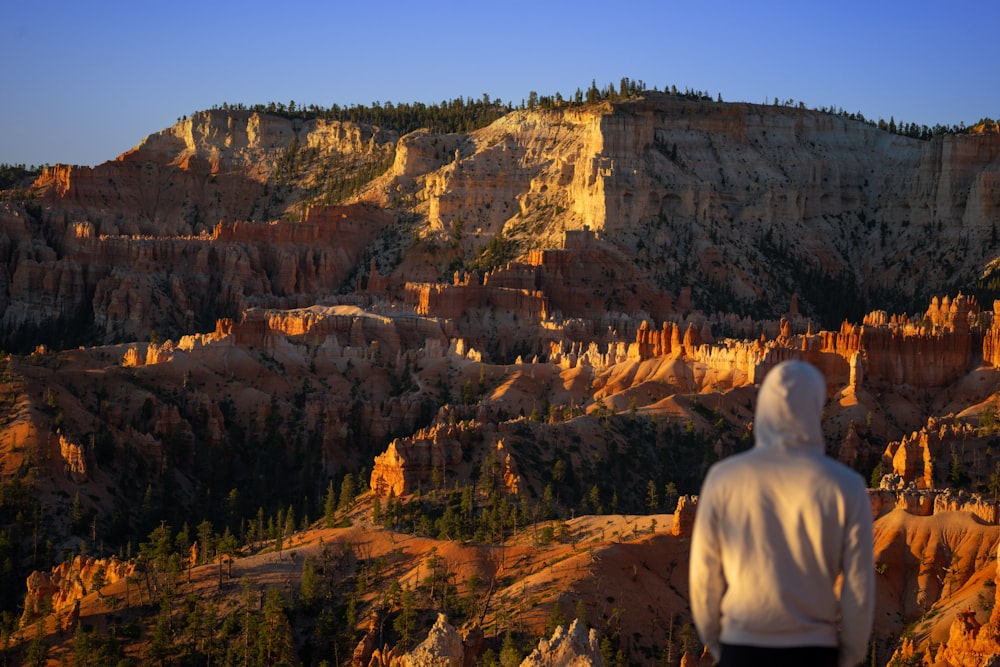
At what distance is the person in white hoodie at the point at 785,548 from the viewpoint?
10195 millimetres

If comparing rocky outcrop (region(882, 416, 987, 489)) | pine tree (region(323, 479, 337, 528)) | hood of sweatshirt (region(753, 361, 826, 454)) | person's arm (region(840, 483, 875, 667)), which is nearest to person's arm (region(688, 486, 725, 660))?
hood of sweatshirt (region(753, 361, 826, 454))

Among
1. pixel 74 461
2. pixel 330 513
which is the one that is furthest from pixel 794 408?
pixel 74 461

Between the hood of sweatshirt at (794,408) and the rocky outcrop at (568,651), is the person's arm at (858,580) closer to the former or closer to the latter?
the hood of sweatshirt at (794,408)

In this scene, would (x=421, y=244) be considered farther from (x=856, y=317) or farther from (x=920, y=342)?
(x=920, y=342)

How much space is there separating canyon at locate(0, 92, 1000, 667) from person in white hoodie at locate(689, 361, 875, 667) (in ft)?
81.3

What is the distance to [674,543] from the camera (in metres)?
50.3

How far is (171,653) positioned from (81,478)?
30.6m

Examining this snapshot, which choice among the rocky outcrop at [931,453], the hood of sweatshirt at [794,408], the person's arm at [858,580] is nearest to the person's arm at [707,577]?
the hood of sweatshirt at [794,408]

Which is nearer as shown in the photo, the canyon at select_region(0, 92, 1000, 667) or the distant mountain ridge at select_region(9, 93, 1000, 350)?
the canyon at select_region(0, 92, 1000, 667)

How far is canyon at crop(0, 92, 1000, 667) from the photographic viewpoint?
167ft

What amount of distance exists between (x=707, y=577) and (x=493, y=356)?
4364 inches

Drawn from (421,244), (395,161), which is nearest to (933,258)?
(421,244)

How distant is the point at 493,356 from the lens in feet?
398

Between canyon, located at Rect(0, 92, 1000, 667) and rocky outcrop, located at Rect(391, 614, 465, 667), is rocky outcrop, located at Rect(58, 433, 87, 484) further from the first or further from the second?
rocky outcrop, located at Rect(391, 614, 465, 667)
